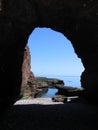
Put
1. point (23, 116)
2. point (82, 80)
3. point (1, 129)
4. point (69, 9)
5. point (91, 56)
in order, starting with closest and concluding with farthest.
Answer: point (1, 129) < point (69, 9) < point (23, 116) < point (91, 56) < point (82, 80)

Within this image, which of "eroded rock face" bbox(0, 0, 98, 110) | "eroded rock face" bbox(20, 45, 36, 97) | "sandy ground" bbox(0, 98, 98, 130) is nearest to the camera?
"eroded rock face" bbox(0, 0, 98, 110)

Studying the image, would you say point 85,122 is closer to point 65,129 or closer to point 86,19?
point 65,129

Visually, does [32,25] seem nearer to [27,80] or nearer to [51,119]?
[51,119]

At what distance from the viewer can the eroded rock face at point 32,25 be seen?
49.3 feet

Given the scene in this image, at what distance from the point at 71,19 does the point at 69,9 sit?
1.00 metres

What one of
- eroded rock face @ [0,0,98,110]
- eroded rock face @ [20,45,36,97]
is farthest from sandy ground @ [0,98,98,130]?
eroded rock face @ [20,45,36,97]

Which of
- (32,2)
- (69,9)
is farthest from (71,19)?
(32,2)

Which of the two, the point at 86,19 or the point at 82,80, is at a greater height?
the point at 86,19

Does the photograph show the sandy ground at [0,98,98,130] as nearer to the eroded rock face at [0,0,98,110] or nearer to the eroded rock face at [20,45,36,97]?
the eroded rock face at [0,0,98,110]

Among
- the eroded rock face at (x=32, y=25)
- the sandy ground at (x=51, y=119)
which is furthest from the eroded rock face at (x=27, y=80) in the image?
the eroded rock face at (x=32, y=25)

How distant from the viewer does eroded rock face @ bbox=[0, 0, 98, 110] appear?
49.3ft

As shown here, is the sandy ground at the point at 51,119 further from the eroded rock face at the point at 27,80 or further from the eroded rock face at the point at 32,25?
the eroded rock face at the point at 27,80

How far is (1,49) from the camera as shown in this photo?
15180mm

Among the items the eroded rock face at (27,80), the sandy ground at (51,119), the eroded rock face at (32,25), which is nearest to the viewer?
the eroded rock face at (32,25)
